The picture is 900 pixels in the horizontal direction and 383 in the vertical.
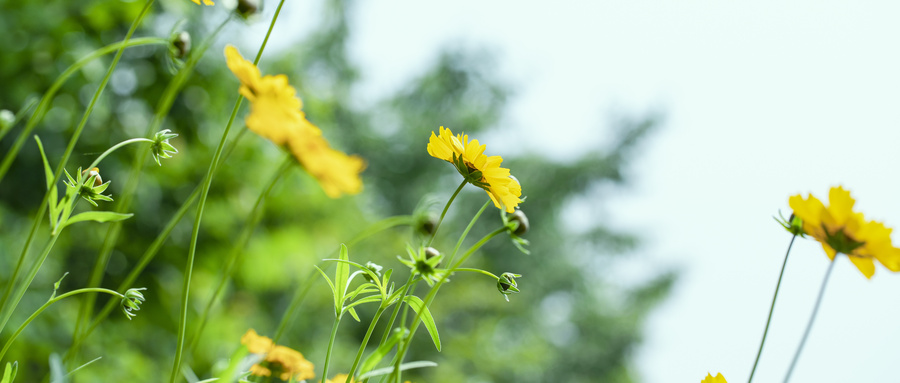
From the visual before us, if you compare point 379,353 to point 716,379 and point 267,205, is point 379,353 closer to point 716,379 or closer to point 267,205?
point 716,379

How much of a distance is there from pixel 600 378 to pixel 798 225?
19.2 feet

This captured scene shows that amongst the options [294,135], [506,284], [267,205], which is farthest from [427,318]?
[267,205]

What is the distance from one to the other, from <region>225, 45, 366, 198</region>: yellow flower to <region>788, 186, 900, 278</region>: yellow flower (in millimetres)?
242

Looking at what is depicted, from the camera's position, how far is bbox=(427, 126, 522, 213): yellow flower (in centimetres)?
31

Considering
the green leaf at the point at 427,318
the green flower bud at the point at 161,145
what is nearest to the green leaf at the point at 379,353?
the green leaf at the point at 427,318

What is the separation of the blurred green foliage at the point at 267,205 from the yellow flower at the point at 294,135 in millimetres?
94

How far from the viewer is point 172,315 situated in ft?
3.86

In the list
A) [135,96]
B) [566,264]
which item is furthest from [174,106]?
[566,264]

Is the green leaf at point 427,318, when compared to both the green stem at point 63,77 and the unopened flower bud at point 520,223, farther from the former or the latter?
the green stem at point 63,77

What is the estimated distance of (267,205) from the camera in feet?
5.01

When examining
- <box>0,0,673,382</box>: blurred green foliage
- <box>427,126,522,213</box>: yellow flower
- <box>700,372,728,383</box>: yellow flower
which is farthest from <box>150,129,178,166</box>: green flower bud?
<box>700,372,728,383</box>: yellow flower

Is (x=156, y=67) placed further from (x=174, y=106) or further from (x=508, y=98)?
(x=508, y=98)

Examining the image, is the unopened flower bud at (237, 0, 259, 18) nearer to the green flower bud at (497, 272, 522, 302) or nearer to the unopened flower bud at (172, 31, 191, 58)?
the unopened flower bud at (172, 31, 191, 58)

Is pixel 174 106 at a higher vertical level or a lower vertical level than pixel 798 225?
higher
